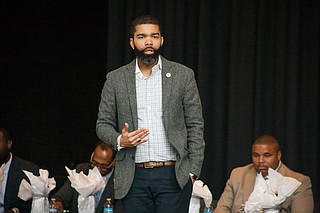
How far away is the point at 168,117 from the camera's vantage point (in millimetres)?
3531

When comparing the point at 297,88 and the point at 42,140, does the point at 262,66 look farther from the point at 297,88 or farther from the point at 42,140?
the point at 42,140

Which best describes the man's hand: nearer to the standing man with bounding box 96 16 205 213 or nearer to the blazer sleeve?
the standing man with bounding box 96 16 205 213

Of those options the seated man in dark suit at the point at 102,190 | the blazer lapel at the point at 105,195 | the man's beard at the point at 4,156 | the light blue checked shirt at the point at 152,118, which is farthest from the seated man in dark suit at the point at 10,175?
the light blue checked shirt at the point at 152,118

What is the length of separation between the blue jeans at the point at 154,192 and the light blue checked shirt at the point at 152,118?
6 centimetres

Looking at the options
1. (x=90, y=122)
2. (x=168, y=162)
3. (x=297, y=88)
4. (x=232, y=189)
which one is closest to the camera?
(x=168, y=162)

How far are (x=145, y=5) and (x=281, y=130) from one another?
4.26 ft

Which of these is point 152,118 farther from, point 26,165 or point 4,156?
point 4,156

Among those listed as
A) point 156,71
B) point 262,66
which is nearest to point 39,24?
point 262,66

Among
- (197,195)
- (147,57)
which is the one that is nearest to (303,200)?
(197,195)

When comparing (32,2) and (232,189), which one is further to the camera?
(32,2)

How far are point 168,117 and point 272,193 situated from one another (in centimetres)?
76

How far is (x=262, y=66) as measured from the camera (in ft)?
18.2

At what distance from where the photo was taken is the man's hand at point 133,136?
11.0ft

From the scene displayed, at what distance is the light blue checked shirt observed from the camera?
3541 millimetres
